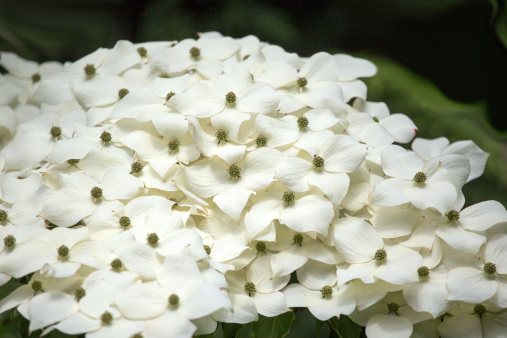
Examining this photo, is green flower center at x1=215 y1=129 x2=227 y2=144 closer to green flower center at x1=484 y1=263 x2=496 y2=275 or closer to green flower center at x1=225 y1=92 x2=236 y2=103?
green flower center at x1=225 y1=92 x2=236 y2=103

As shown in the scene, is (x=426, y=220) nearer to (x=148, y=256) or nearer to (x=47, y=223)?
(x=148, y=256)

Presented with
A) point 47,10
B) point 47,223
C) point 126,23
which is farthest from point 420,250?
Result: point 47,10

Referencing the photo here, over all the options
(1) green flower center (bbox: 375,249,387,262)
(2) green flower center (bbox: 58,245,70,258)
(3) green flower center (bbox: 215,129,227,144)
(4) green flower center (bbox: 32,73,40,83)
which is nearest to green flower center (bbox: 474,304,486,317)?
(1) green flower center (bbox: 375,249,387,262)

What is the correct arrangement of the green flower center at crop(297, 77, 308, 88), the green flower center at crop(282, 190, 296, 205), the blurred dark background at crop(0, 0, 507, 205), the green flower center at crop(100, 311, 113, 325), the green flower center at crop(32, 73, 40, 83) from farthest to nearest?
the blurred dark background at crop(0, 0, 507, 205), the green flower center at crop(32, 73, 40, 83), the green flower center at crop(297, 77, 308, 88), the green flower center at crop(282, 190, 296, 205), the green flower center at crop(100, 311, 113, 325)

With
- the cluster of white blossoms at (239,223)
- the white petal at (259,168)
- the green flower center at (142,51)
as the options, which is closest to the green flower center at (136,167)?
the cluster of white blossoms at (239,223)

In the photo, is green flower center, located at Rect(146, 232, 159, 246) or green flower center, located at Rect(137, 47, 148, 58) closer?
green flower center, located at Rect(146, 232, 159, 246)

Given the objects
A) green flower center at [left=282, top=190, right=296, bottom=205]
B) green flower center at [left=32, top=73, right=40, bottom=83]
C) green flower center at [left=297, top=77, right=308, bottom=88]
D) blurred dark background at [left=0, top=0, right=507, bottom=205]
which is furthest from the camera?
blurred dark background at [left=0, top=0, right=507, bottom=205]
